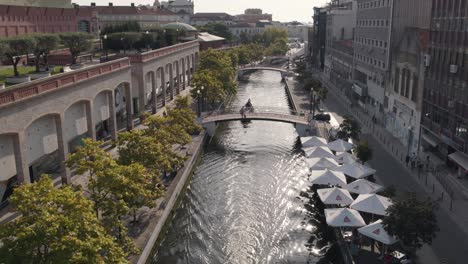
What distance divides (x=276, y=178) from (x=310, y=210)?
8592 mm

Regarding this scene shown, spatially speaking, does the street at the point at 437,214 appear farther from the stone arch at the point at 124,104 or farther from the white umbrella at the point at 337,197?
the stone arch at the point at 124,104

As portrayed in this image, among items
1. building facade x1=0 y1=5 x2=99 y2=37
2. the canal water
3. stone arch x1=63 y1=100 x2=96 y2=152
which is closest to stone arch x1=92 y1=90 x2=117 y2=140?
stone arch x1=63 y1=100 x2=96 y2=152

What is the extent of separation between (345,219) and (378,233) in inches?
123

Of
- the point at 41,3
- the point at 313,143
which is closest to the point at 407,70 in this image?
the point at 313,143

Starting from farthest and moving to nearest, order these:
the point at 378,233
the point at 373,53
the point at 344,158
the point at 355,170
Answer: the point at 373,53 → the point at 344,158 → the point at 355,170 → the point at 378,233

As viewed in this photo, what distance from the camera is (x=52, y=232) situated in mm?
19016

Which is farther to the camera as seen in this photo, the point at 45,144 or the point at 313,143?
the point at 313,143

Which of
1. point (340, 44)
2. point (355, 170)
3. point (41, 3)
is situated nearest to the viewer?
point (355, 170)

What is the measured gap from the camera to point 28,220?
65.0 feet

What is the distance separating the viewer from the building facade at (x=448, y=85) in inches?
1644

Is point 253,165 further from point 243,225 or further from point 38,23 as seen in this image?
point 38,23

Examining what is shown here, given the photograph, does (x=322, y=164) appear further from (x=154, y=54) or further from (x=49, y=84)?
(x=154, y=54)

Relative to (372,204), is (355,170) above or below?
below

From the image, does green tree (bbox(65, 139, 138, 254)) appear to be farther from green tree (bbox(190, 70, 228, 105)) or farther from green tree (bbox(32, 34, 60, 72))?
green tree (bbox(190, 70, 228, 105))
